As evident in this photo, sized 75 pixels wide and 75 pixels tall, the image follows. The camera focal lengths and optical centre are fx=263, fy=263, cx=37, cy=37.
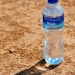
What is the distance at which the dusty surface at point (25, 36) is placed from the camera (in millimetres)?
2422

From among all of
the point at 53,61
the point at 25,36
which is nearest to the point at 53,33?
the point at 53,61

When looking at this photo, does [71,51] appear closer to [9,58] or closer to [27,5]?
[9,58]

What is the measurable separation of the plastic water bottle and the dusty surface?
0.29ft

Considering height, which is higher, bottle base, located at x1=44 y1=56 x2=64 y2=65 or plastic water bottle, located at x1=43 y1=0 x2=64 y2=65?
plastic water bottle, located at x1=43 y1=0 x2=64 y2=65

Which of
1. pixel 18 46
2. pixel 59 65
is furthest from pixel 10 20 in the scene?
pixel 59 65

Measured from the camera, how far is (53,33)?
7.85 feet

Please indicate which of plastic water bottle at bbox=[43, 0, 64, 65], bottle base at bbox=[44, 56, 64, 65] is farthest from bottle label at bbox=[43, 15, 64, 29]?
bottle base at bbox=[44, 56, 64, 65]

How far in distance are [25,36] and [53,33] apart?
0.58 metres

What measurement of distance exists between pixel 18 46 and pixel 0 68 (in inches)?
15.3

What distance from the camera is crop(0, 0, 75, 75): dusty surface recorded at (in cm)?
242

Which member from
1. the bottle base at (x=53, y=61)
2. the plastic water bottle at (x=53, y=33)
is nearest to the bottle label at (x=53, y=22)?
the plastic water bottle at (x=53, y=33)

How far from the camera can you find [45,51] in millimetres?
2486

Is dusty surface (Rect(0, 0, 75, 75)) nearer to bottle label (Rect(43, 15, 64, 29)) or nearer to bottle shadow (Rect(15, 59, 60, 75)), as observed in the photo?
bottle shadow (Rect(15, 59, 60, 75))

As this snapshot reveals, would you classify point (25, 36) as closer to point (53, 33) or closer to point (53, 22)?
point (53, 33)
